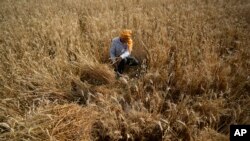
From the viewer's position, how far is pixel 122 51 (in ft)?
13.1

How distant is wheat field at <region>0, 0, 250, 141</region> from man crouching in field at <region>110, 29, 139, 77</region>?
131mm

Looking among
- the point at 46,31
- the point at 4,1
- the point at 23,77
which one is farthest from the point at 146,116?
the point at 4,1

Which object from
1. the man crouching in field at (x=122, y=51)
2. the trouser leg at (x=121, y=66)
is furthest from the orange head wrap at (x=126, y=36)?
the trouser leg at (x=121, y=66)

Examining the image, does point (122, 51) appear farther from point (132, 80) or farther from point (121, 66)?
point (132, 80)

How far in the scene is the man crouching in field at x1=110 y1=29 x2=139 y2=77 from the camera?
3924mm

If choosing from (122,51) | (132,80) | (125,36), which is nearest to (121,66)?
(122,51)

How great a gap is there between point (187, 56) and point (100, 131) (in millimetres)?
1682

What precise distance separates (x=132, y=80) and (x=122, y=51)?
0.86 m

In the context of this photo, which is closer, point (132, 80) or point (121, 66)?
point (132, 80)

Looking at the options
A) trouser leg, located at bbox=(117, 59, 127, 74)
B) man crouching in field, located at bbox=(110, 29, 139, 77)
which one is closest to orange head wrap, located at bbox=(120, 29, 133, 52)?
man crouching in field, located at bbox=(110, 29, 139, 77)

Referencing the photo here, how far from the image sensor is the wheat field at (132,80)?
2.55 m

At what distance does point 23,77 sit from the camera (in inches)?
130

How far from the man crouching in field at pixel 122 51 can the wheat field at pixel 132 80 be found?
13cm

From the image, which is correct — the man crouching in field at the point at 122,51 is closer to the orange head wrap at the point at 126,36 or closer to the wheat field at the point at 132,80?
the orange head wrap at the point at 126,36
